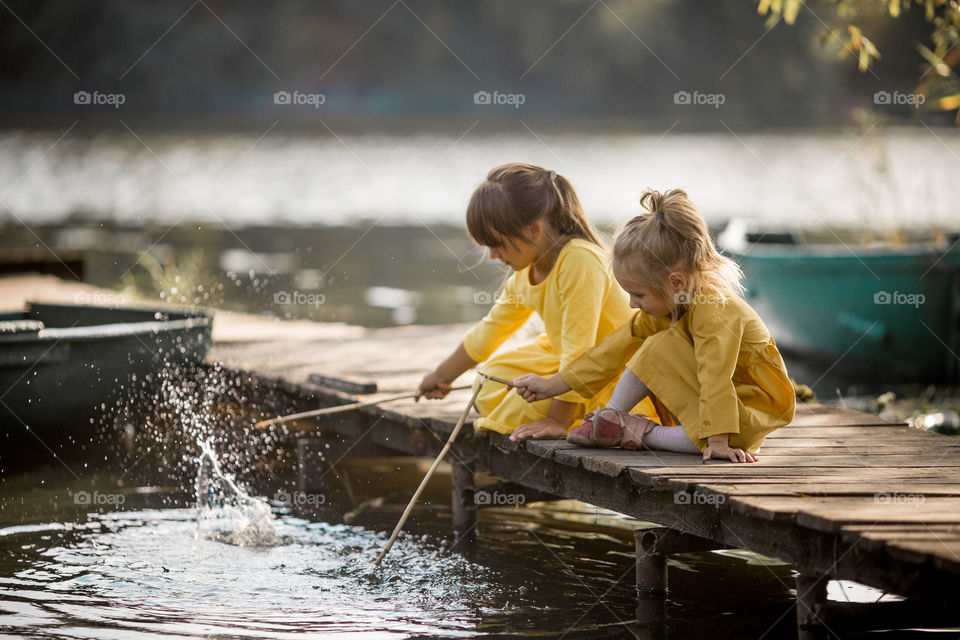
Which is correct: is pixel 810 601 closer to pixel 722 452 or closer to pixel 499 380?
pixel 722 452

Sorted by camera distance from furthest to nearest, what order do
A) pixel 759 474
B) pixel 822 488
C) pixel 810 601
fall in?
pixel 759 474 < pixel 822 488 < pixel 810 601

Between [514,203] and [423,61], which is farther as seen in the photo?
[423,61]

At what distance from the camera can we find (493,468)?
489cm

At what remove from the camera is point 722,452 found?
4016 millimetres

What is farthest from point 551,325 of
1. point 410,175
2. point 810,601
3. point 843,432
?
point 410,175

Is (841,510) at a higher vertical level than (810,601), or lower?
higher

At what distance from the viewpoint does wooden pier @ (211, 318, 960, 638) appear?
3184 mm

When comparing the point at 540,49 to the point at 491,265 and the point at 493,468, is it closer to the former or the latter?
the point at 491,265

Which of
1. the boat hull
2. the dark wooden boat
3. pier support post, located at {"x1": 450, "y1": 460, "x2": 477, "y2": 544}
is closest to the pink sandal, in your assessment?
pier support post, located at {"x1": 450, "y1": 460, "x2": 477, "y2": 544}

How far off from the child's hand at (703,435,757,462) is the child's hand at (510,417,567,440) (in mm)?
682

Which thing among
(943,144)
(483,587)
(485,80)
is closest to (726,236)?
(483,587)

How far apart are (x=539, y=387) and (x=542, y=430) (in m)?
0.23

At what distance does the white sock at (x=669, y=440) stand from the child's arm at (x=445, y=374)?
3.38 feet

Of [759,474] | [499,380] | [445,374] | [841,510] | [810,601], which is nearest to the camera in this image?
[841,510]
